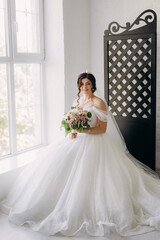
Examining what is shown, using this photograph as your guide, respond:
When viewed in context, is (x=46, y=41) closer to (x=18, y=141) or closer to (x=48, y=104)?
(x=48, y=104)

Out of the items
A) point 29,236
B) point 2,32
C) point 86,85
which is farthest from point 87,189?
point 2,32

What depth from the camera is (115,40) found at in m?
4.24

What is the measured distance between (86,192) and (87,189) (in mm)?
34

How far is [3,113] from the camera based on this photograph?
3.88 m

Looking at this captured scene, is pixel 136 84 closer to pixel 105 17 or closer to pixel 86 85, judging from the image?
pixel 86 85

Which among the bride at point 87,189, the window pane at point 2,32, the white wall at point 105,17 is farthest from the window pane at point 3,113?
the white wall at point 105,17

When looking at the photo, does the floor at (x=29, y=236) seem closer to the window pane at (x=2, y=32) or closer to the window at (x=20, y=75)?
the window at (x=20, y=75)

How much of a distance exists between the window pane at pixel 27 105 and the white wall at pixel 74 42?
1.32 ft

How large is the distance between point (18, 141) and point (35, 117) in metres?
0.44

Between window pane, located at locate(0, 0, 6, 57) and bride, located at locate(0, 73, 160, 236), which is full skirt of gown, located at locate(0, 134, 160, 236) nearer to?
bride, located at locate(0, 73, 160, 236)

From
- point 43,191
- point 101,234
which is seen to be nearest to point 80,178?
point 43,191

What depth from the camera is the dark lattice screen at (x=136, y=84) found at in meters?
3.96

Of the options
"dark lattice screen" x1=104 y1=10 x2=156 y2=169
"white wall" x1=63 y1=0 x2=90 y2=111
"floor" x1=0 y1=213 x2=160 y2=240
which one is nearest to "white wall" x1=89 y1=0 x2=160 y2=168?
"white wall" x1=63 y1=0 x2=90 y2=111

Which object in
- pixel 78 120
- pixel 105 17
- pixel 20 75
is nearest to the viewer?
pixel 78 120
